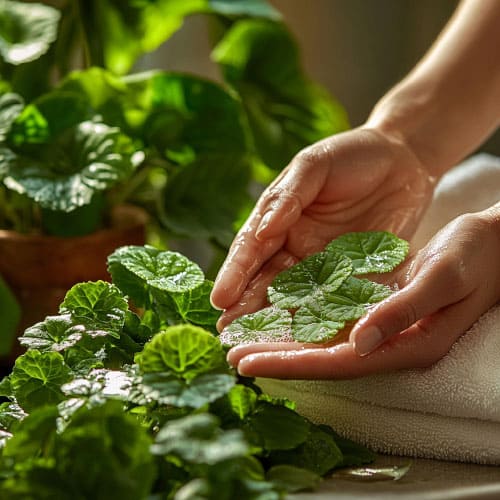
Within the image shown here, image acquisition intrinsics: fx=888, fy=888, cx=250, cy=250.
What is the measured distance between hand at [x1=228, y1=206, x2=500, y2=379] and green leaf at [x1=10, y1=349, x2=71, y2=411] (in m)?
0.09

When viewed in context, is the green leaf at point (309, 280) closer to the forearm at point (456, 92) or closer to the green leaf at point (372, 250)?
the green leaf at point (372, 250)

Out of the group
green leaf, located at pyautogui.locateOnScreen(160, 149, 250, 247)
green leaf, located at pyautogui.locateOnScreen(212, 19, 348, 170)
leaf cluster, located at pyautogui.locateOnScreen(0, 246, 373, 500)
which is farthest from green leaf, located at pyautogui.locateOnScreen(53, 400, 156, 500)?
green leaf, located at pyautogui.locateOnScreen(212, 19, 348, 170)

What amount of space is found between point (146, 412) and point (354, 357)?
4.6 inches

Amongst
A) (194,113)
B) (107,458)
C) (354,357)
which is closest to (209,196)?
(194,113)

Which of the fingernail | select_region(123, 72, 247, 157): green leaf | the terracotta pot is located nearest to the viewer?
the fingernail

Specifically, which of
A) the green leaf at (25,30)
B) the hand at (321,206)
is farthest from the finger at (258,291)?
the green leaf at (25,30)

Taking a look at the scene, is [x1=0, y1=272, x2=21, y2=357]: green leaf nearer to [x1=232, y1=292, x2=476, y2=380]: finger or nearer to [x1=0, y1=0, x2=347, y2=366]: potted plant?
[x1=0, y1=0, x2=347, y2=366]: potted plant

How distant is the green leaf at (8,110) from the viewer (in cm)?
83

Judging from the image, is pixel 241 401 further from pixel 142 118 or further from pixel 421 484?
pixel 142 118

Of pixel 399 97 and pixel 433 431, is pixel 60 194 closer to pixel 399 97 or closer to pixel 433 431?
pixel 399 97

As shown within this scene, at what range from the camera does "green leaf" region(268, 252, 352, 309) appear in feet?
1.70

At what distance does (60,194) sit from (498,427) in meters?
0.45

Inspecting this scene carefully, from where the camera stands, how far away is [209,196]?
0.94 m

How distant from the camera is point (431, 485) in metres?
0.44
